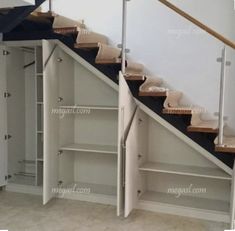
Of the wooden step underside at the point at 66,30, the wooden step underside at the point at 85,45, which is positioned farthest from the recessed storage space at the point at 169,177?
the wooden step underside at the point at 66,30

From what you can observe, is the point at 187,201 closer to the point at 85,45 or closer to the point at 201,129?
the point at 201,129

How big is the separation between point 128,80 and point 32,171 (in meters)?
2.21

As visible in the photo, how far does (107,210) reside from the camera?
145 inches

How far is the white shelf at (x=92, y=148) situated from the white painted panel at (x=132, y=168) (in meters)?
0.39

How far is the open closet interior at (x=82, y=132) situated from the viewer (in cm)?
393

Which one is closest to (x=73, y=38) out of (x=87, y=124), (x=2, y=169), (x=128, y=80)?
(x=128, y=80)

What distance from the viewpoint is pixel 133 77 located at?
327 cm

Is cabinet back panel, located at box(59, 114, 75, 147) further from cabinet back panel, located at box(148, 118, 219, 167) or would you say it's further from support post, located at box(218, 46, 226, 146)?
support post, located at box(218, 46, 226, 146)

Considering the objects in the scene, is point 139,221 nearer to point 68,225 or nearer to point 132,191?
point 132,191

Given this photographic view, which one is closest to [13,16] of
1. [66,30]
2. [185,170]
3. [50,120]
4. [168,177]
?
[66,30]

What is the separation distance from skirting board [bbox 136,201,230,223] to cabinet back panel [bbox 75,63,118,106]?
4.44 ft

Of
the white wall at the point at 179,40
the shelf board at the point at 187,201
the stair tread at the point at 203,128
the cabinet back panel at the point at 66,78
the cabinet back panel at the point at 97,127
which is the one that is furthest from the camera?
the cabinet back panel at the point at 97,127

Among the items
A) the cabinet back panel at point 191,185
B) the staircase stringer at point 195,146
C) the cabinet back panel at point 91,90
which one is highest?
the cabinet back panel at point 91,90

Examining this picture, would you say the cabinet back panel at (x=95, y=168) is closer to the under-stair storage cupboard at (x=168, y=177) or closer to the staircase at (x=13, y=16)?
the under-stair storage cupboard at (x=168, y=177)
